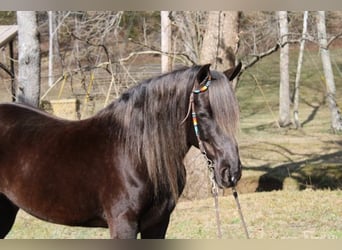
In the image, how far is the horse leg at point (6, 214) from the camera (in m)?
3.20

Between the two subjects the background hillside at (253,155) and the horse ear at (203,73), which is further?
the background hillside at (253,155)

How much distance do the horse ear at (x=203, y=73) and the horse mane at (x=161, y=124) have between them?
40mm

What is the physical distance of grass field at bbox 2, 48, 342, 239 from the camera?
5109mm

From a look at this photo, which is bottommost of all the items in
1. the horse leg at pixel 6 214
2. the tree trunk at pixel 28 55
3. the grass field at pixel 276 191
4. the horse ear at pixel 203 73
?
the grass field at pixel 276 191

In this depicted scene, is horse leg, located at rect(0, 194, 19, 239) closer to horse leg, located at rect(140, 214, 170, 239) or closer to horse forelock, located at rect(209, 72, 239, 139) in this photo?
horse leg, located at rect(140, 214, 170, 239)

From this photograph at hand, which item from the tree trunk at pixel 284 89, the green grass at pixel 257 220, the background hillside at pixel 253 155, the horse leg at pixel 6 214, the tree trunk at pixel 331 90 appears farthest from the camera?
the tree trunk at pixel 284 89

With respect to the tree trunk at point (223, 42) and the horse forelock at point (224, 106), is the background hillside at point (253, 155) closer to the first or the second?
the tree trunk at point (223, 42)

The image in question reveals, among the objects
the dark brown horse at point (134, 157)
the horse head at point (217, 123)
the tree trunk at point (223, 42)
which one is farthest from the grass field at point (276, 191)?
the horse head at point (217, 123)

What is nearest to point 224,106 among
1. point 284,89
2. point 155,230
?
point 155,230

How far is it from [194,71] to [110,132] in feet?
1.84

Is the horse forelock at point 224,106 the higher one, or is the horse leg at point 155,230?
the horse forelock at point 224,106

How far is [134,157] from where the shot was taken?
255 cm
